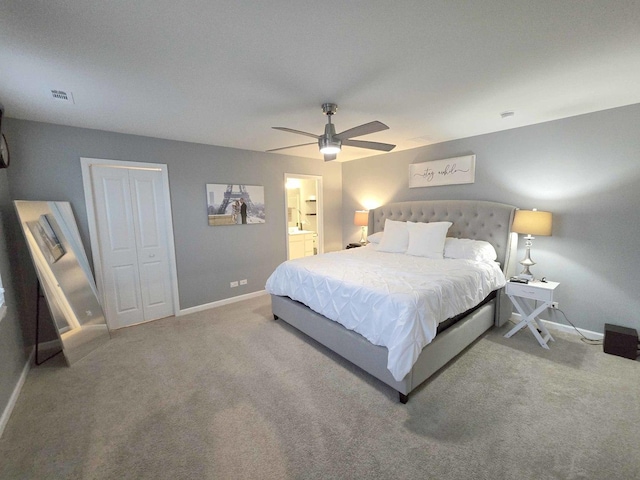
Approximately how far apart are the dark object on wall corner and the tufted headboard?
100 cm

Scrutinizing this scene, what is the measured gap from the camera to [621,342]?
2.51 m

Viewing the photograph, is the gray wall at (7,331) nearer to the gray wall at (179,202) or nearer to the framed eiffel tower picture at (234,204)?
the gray wall at (179,202)

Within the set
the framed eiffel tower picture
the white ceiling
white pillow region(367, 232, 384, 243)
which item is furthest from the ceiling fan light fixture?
white pillow region(367, 232, 384, 243)

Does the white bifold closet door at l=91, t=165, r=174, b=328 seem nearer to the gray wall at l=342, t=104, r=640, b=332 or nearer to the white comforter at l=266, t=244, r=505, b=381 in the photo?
the white comforter at l=266, t=244, r=505, b=381

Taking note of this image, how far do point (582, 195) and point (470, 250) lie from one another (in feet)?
4.04

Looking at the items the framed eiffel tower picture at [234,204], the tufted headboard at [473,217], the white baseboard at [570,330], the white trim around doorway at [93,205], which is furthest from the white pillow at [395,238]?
the white trim around doorway at [93,205]

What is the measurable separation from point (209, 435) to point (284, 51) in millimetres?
2513

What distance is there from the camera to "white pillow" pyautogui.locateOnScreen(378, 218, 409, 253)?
3.82 meters


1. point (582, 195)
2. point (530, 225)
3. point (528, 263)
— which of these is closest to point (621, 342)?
point (528, 263)

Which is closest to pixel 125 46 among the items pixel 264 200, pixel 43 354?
pixel 264 200

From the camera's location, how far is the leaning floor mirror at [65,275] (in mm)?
2525

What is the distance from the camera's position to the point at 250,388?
219 cm

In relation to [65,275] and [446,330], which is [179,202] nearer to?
[65,275]

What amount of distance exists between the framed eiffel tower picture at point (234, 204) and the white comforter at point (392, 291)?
138 centimetres
